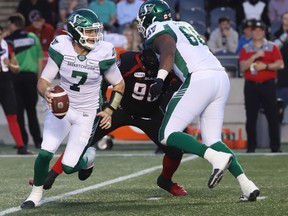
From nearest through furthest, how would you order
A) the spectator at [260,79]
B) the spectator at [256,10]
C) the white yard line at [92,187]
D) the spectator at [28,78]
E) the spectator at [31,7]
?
the white yard line at [92,187] < the spectator at [260,79] < the spectator at [28,78] < the spectator at [256,10] < the spectator at [31,7]

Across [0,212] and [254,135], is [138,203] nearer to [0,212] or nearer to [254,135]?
[0,212]

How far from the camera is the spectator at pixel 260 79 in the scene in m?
12.8

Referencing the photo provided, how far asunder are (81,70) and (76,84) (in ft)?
0.42

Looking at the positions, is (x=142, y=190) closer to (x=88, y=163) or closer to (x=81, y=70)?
(x=88, y=163)

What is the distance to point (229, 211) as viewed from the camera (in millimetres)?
6914

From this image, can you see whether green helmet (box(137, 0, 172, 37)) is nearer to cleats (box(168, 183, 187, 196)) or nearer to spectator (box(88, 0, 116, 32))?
cleats (box(168, 183, 187, 196))

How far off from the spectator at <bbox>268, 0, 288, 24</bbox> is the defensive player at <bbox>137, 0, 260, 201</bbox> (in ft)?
29.5

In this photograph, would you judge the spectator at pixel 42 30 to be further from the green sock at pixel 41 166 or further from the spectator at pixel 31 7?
the green sock at pixel 41 166

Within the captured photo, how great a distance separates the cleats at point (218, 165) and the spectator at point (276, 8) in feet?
31.4

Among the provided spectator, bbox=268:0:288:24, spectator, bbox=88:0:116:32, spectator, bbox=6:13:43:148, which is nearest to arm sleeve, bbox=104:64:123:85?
spectator, bbox=6:13:43:148

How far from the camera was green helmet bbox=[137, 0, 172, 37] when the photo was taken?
24.7 feet

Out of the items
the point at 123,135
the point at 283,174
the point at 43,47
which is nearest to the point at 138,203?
the point at 283,174

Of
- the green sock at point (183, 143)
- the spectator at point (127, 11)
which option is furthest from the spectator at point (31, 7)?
the green sock at point (183, 143)

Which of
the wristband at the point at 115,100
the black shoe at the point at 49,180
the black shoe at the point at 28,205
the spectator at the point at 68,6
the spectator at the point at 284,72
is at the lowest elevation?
the spectator at the point at 284,72
